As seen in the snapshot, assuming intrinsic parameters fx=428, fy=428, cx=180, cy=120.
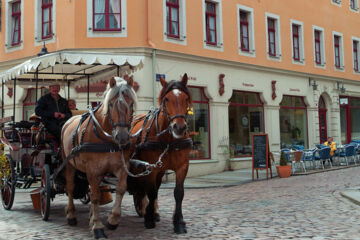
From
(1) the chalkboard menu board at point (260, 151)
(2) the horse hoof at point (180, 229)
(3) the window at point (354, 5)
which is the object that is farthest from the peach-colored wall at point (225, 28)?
(2) the horse hoof at point (180, 229)

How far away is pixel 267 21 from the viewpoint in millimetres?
21281

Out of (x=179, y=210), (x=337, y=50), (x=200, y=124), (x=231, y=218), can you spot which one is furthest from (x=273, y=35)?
(x=179, y=210)

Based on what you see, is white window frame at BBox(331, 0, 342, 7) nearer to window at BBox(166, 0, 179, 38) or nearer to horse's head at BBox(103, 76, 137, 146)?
window at BBox(166, 0, 179, 38)

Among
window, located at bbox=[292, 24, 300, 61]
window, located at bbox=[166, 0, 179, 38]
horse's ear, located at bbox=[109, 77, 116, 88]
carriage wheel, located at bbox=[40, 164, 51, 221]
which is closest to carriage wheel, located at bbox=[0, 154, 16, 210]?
carriage wheel, located at bbox=[40, 164, 51, 221]

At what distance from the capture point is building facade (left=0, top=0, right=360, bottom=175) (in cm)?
1569

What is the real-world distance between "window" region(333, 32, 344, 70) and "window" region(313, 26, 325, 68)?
5.72ft

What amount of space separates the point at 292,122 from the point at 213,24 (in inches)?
282

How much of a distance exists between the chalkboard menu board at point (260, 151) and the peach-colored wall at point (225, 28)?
4789mm

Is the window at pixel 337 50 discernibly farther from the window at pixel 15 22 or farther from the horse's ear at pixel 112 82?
the horse's ear at pixel 112 82

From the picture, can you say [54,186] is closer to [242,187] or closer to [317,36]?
[242,187]

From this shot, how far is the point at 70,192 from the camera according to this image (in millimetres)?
7141

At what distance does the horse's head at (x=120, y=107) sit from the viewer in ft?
18.2

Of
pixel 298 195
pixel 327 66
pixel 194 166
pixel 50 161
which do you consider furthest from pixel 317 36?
pixel 50 161

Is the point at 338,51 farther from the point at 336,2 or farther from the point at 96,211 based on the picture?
the point at 96,211
